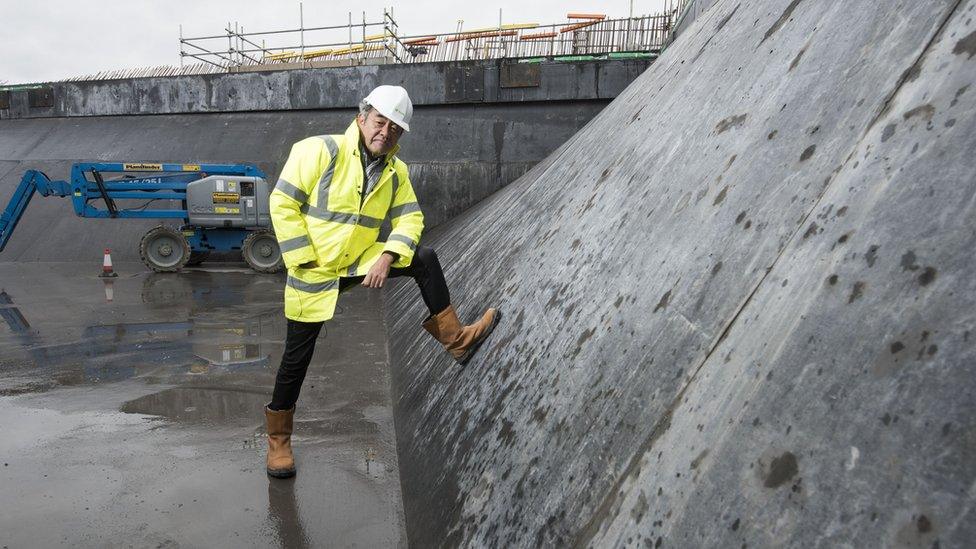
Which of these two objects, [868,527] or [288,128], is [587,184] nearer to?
[868,527]

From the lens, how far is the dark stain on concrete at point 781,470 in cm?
104

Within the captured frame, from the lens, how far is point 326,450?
334 centimetres

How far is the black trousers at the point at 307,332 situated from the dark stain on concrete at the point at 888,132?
6.78 feet

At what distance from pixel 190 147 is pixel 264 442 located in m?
A: 13.6

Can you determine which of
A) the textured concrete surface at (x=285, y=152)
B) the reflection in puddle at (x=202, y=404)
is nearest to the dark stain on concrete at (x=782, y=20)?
the reflection in puddle at (x=202, y=404)

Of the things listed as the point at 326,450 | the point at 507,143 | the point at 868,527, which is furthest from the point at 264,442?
the point at 507,143

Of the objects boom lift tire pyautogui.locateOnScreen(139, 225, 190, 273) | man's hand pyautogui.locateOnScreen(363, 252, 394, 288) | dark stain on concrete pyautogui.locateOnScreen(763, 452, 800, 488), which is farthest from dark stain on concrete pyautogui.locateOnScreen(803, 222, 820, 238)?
boom lift tire pyautogui.locateOnScreen(139, 225, 190, 273)

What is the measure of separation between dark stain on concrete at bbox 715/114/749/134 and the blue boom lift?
10020 millimetres

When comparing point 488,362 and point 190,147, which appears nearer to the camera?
point 488,362

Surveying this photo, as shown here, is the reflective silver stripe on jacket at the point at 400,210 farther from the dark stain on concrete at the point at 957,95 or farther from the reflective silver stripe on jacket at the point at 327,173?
the dark stain on concrete at the point at 957,95

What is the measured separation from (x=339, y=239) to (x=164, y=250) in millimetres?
9746

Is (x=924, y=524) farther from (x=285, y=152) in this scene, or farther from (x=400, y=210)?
(x=285, y=152)

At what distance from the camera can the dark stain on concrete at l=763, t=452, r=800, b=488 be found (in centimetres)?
104

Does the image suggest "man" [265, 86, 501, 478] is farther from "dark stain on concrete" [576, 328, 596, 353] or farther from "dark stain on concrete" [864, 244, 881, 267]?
"dark stain on concrete" [864, 244, 881, 267]
